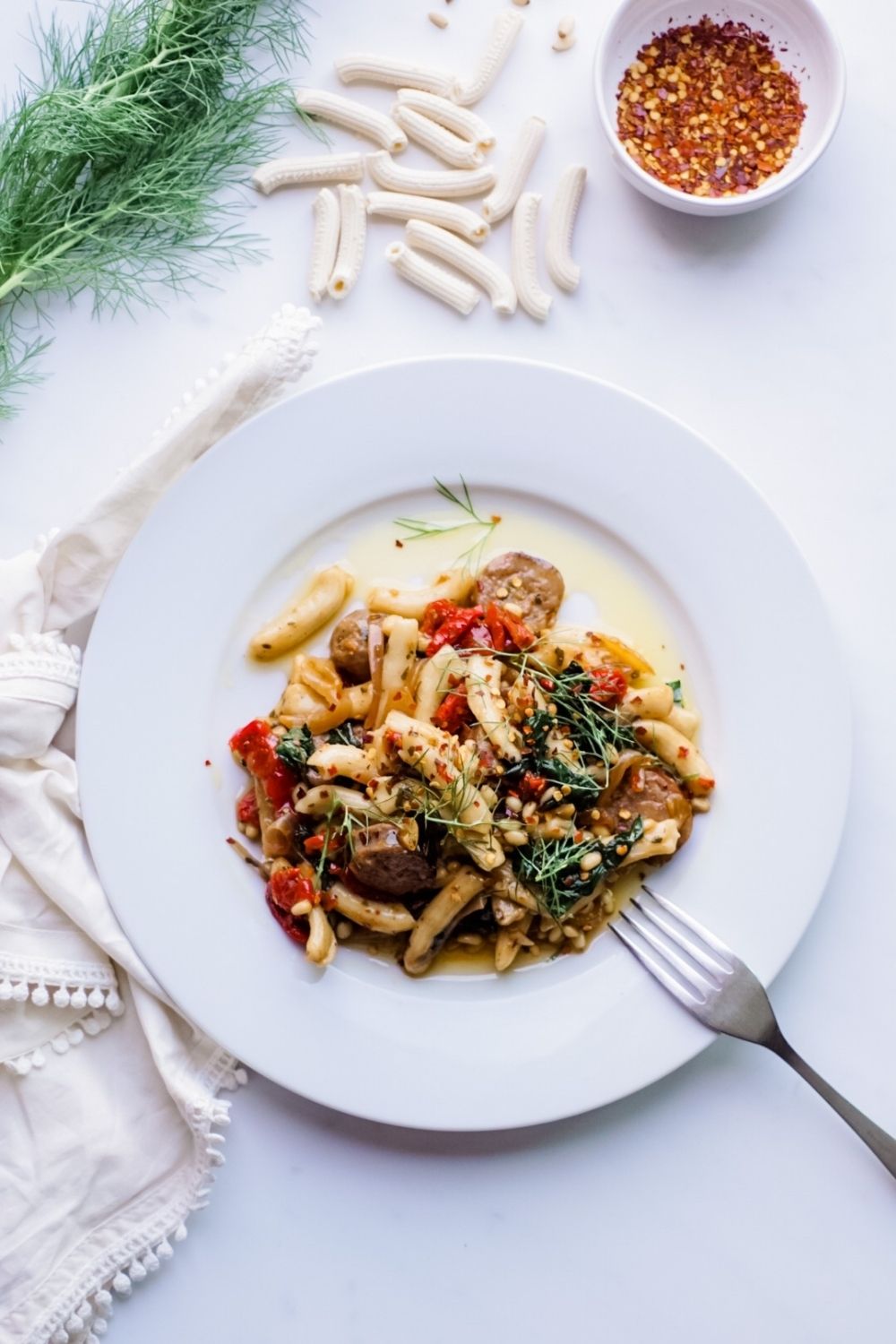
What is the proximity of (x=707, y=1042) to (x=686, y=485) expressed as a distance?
1.57 metres

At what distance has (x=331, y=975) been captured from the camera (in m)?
3.46

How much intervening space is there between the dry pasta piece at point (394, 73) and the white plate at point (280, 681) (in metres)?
0.99

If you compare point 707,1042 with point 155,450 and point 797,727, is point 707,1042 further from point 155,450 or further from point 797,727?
point 155,450

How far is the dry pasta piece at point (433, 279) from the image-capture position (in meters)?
3.76

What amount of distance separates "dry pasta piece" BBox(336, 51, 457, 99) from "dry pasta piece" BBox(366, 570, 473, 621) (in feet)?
5.14

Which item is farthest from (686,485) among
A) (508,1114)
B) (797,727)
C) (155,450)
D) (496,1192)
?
(496,1192)

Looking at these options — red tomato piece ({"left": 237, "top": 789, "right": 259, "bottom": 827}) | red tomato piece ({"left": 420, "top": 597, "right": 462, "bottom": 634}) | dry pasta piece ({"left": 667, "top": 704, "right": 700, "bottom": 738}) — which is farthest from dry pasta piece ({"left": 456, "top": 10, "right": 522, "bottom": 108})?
red tomato piece ({"left": 237, "top": 789, "right": 259, "bottom": 827})

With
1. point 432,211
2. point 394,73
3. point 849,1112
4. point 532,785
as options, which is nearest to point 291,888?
point 532,785

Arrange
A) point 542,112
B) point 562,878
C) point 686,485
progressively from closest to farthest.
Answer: point 562,878 → point 686,485 → point 542,112

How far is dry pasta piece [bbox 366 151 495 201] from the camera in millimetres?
3803

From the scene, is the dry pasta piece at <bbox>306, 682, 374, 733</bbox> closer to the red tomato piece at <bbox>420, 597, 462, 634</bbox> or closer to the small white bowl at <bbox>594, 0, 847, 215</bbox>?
the red tomato piece at <bbox>420, 597, 462, 634</bbox>

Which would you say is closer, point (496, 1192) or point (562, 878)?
point (562, 878)

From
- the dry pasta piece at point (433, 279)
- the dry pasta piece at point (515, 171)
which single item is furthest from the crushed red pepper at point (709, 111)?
the dry pasta piece at point (433, 279)

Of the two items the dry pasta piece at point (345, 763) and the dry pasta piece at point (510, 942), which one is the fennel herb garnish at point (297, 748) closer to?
the dry pasta piece at point (345, 763)
